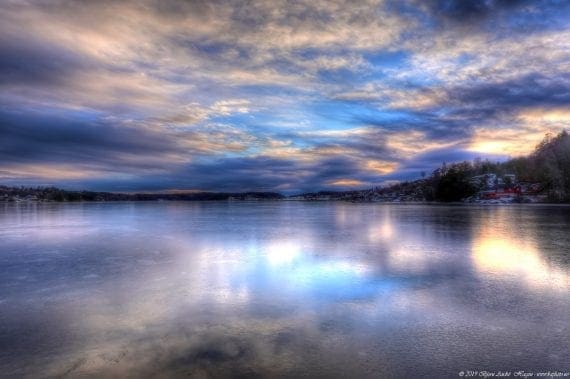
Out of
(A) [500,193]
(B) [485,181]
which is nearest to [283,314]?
(A) [500,193]

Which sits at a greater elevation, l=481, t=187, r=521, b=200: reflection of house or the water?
l=481, t=187, r=521, b=200: reflection of house

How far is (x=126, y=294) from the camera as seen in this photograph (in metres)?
7.68

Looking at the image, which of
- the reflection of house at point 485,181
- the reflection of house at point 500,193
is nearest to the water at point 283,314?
the reflection of house at point 500,193

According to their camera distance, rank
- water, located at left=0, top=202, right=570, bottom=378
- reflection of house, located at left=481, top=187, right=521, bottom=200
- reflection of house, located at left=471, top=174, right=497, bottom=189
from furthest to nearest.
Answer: reflection of house, located at left=471, top=174, right=497, bottom=189
reflection of house, located at left=481, top=187, right=521, bottom=200
water, located at left=0, top=202, right=570, bottom=378

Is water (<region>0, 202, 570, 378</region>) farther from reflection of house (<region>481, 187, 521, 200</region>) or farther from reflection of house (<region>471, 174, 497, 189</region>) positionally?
reflection of house (<region>471, 174, 497, 189</region>)

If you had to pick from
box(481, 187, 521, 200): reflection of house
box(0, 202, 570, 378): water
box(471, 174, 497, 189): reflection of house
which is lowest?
box(0, 202, 570, 378): water

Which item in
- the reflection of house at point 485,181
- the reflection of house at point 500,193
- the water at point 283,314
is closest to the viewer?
the water at point 283,314

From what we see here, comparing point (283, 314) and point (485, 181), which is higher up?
point (485, 181)

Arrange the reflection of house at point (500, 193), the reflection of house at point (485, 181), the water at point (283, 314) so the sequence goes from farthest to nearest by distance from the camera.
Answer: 1. the reflection of house at point (485, 181)
2. the reflection of house at point (500, 193)
3. the water at point (283, 314)

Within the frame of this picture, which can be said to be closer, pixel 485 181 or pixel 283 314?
pixel 283 314

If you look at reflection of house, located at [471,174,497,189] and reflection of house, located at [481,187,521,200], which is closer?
reflection of house, located at [481,187,521,200]

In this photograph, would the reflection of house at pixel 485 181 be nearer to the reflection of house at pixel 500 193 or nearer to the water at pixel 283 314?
the reflection of house at pixel 500 193

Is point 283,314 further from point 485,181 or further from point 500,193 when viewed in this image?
point 485,181

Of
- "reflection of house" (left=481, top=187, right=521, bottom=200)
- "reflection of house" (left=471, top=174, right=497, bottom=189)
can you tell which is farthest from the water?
"reflection of house" (left=471, top=174, right=497, bottom=189)
